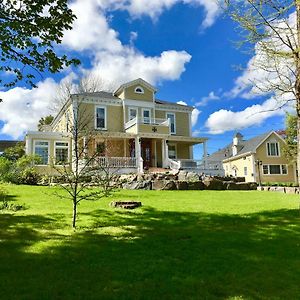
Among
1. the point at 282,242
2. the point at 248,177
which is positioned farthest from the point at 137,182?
the point at 248,177

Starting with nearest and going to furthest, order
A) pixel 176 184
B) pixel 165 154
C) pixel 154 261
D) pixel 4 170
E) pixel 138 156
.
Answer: pixel 154 261, pixel 176 184, pixel 4 170, pixel 138 156, pixel 165 154

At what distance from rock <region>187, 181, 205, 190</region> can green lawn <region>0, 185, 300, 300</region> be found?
7816 mm

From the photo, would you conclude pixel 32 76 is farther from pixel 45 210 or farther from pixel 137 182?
pixel 137 182

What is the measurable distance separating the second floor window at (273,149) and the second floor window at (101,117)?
2117cm

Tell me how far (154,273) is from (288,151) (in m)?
36.1

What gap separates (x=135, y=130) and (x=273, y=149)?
67.3 ft

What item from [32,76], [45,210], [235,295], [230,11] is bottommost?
[235,295]

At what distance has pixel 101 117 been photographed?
27.1m

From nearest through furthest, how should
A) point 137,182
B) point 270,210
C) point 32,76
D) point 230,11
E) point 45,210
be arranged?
point 32,76
point 230,11
point 45,210
point 270,210
point 137,182

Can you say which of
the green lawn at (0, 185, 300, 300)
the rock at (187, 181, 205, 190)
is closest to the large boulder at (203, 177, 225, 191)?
the rock at (187, 181, 205, 190)

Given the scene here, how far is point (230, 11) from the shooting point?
9.02 m

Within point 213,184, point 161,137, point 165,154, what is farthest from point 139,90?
point 213,184

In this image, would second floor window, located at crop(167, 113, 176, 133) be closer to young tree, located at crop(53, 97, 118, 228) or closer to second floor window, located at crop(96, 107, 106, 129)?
second floor window, located at crop(96, 107, 106, 129)

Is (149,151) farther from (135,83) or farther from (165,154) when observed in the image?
(135,83)
